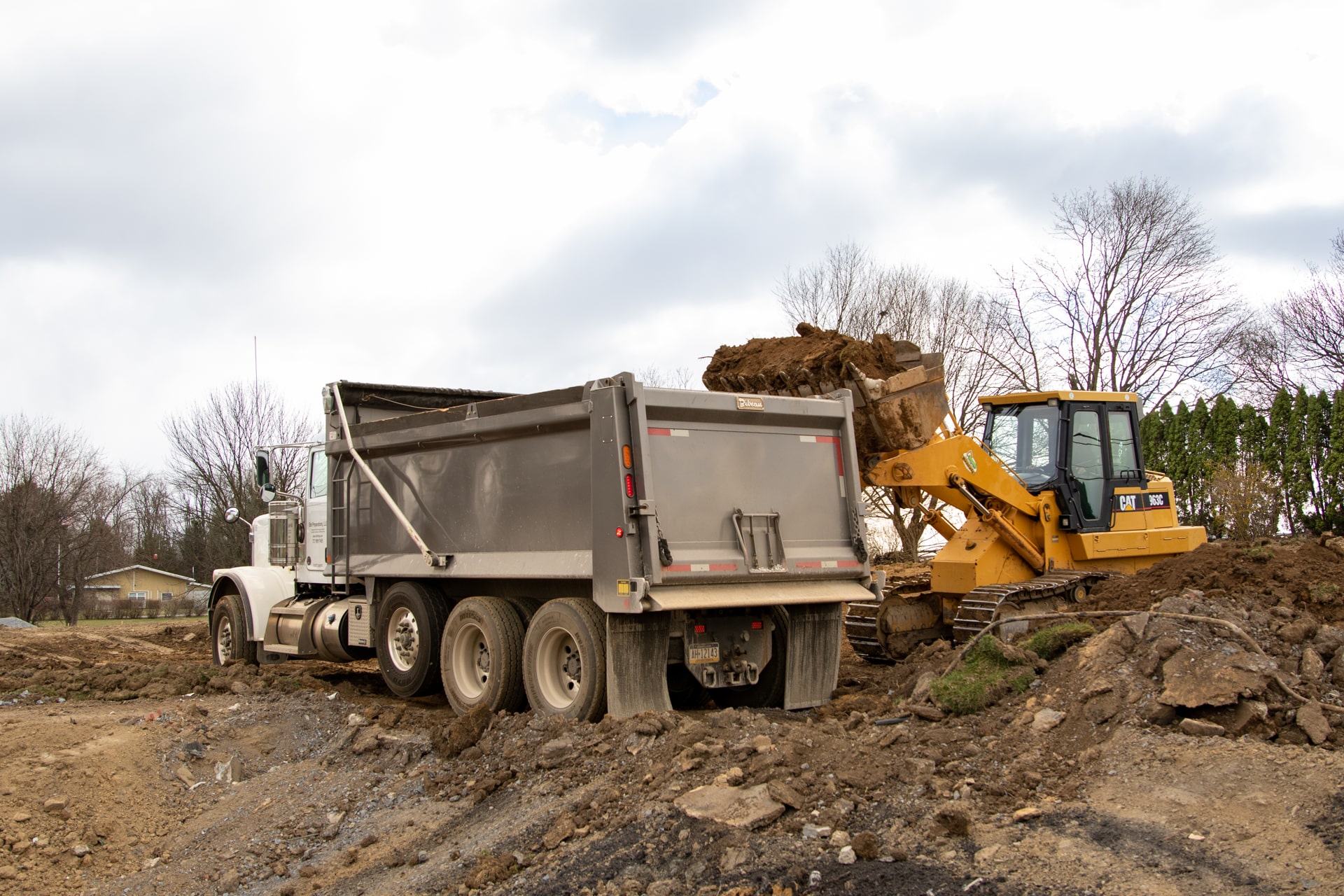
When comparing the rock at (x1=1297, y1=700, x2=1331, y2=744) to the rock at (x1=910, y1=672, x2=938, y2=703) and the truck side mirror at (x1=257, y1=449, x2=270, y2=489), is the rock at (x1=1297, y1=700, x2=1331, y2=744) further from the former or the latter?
the truck side mirror at (x1=257, y1=449, x2=270, y2=489)

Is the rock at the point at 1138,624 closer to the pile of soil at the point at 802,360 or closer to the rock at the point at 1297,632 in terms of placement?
the rock at the point at 1297,632

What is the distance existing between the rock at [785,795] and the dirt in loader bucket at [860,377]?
434 cm

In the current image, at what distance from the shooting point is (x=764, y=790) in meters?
5.49

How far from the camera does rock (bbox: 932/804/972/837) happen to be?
15.9 feet

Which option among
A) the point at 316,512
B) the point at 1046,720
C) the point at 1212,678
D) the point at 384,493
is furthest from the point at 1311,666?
the point at 316,512

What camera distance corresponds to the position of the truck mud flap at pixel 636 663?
7.19m

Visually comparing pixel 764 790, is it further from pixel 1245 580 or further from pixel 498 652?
pixel 1245 580

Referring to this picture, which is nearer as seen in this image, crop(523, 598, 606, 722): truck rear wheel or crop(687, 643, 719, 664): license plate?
crop(523, 598, 606, 722): truck rear wheel

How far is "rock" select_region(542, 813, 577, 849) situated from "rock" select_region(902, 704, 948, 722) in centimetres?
248

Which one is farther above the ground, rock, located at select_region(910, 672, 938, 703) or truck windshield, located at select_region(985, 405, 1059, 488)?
truck windshield, located at select_region(985, 405, 1059, 488)

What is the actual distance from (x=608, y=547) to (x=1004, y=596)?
4.36m

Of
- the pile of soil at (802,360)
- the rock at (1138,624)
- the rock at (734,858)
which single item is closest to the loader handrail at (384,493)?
the pile of soil at (802,360)

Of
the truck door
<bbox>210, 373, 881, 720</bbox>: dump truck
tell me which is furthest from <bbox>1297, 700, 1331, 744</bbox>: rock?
the truck door

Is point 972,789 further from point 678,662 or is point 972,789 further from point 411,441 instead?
point 411,441
